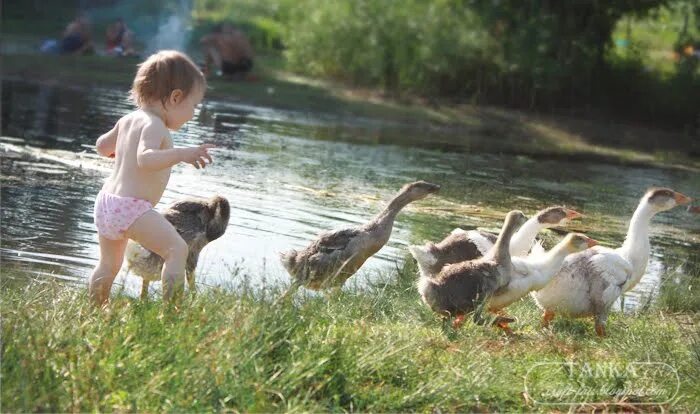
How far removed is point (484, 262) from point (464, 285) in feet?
1.04

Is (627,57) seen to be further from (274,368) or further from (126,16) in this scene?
(274,368)

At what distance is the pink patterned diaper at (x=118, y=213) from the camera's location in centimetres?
736

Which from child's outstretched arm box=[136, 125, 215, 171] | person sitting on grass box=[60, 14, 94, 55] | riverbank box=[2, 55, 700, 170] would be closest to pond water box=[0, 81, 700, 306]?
riverbank box=[2, 55, 700, 170]

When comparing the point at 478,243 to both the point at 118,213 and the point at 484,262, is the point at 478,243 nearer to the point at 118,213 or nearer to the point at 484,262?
the point at 484,262

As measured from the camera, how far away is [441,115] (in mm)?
25234

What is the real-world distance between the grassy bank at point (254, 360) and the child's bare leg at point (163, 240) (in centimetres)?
33

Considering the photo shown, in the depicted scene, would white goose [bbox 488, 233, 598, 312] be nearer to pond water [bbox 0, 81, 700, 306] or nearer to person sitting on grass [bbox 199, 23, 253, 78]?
pond water [bbox 0, 81, 700, 306]

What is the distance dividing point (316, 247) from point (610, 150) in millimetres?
15182

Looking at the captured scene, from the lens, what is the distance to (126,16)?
33.3 meters

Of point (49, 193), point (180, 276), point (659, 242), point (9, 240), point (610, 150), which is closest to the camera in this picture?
point (180, 276)

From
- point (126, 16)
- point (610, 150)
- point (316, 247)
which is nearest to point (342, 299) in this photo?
point (316, 247)

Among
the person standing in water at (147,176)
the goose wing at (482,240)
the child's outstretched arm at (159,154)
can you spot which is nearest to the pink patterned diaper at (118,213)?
the person standing in water at (147,176)

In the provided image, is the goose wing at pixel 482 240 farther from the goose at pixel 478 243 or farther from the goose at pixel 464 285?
the goose at pixel 464 285

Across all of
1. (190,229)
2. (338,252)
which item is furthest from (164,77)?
(338,252)
